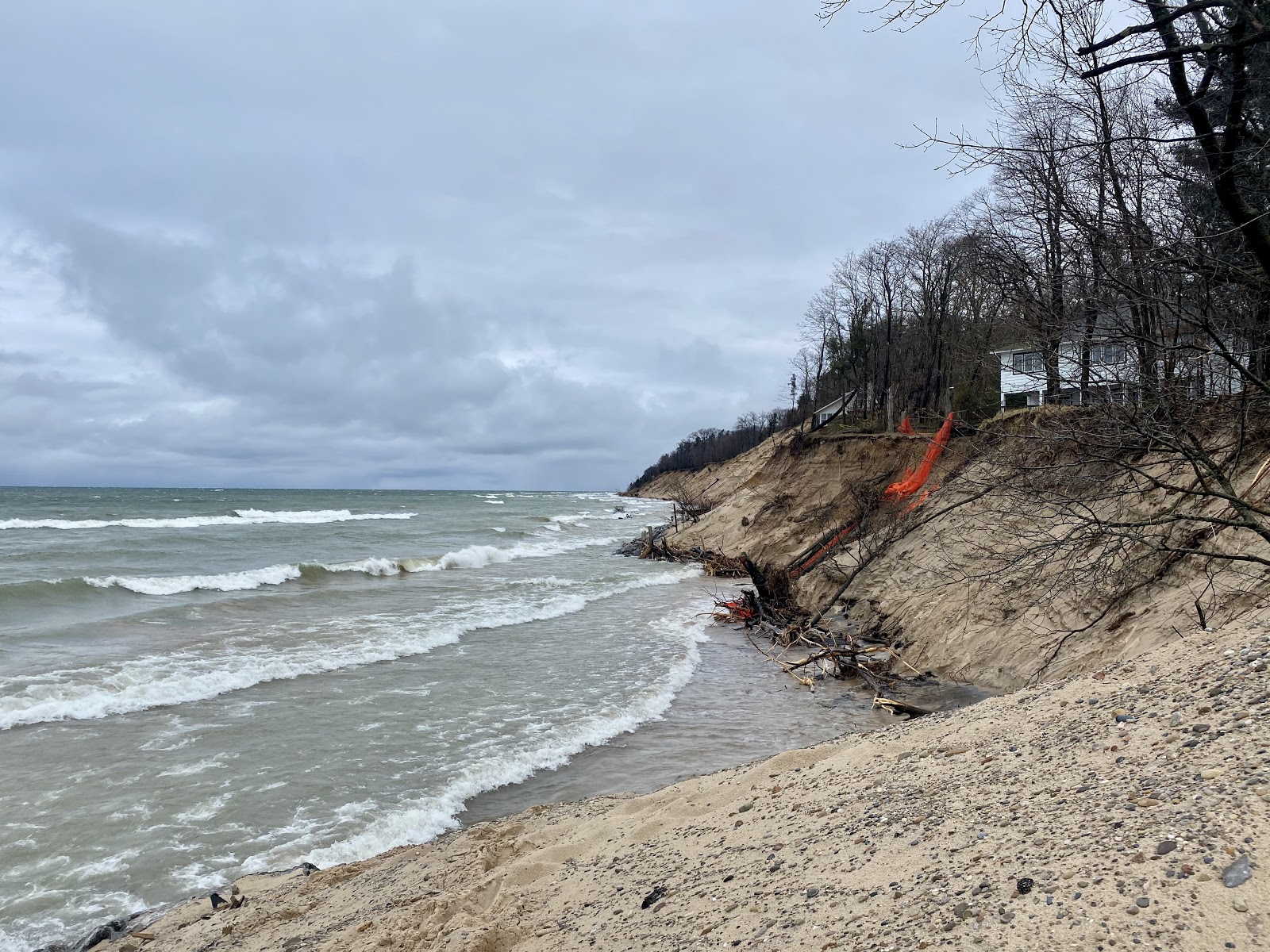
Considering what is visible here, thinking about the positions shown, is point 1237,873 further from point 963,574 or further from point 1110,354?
point 963,574

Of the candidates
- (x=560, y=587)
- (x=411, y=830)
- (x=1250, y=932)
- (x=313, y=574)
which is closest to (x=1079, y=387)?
(x=1250, y=932)

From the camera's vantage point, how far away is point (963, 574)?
722cm

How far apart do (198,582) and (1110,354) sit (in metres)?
25.4

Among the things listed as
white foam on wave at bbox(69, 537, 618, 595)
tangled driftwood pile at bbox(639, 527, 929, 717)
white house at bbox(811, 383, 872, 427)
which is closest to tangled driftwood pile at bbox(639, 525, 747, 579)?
white foam on wave at bbox(69, 537, 618, 595)

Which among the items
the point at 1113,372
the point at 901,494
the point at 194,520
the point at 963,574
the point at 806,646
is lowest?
the point at 806,646

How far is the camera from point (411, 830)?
662cm

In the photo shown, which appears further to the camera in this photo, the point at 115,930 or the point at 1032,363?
the point at 1032,363

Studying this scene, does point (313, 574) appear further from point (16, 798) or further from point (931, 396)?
point (931, 396)

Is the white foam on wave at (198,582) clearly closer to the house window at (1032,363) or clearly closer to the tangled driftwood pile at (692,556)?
the tangled driftwood pile at (692,556)

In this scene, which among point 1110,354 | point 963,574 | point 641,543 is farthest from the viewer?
point 641,543

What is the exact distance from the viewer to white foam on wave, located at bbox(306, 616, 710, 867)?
253 inches

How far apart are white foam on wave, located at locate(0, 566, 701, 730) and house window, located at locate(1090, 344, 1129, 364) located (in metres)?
11.6

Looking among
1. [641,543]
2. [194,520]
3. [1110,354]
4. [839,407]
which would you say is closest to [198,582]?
[641,543]

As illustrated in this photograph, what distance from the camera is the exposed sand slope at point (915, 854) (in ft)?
7.92
